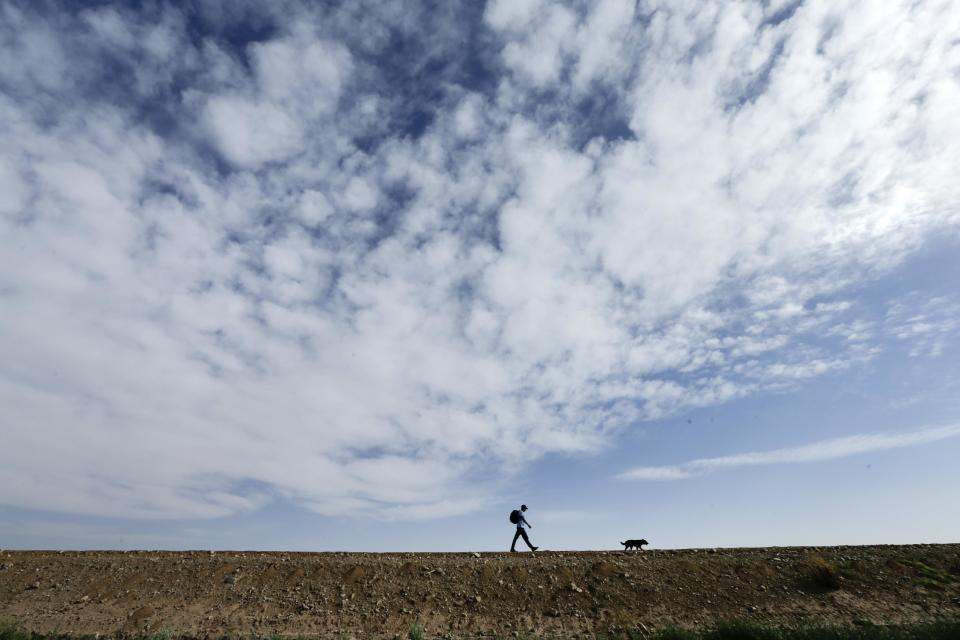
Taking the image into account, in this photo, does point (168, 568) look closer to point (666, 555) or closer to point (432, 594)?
point (432, 594)

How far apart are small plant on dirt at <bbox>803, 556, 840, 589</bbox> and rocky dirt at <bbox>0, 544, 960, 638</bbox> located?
6cm

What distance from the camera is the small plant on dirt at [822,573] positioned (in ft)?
56.3

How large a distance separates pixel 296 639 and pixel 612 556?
10.9m

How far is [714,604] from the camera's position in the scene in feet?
55.3

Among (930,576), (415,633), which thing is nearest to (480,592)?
(415,633)

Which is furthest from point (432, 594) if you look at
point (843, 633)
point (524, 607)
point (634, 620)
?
point (843, 633)

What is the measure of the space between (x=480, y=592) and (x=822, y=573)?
432 inches

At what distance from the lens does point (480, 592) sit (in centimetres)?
1770

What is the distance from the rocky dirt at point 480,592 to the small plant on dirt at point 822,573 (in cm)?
6

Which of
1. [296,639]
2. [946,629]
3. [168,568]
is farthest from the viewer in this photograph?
[168,568]

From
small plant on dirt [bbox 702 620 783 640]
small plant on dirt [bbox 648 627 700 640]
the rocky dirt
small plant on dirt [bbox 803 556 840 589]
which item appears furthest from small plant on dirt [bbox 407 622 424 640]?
small plant on dirt [bbox 803 556 840 589]

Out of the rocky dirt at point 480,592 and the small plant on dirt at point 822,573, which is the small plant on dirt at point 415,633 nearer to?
the rocky dirt at point 480,592

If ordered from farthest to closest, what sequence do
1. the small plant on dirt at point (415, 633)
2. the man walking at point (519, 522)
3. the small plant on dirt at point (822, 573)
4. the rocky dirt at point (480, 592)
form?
the man walking at point (519, 522) < the small plant on dirt at point (822, 573) < the rocky dirt at point (480, 592) < the small plant on dirt at point (415, 633)

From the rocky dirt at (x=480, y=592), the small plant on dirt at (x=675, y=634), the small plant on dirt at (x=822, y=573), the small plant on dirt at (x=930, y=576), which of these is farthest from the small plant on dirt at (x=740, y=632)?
the small plant on dirt at (x=930, y=576)
